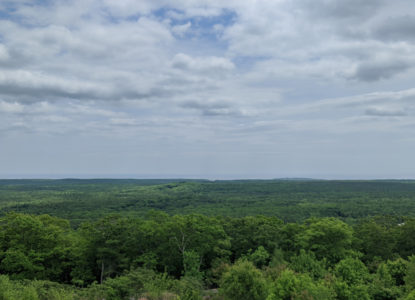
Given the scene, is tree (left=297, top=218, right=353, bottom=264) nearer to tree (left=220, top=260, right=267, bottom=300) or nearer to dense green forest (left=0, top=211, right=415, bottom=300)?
dense green forest (left=0, top=211, right=415, bottom=300)

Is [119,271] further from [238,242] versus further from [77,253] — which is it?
[238,242]

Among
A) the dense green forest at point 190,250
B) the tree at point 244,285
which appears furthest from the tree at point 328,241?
the tree at point 244,285

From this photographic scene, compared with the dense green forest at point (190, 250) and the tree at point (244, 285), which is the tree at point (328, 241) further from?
the tree at point (244, 285)

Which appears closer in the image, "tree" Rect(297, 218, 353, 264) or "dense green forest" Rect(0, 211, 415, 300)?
"dense green forest" Rect(0, 211, 415, 300)

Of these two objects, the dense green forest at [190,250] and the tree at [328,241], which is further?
the tree at [328,241]

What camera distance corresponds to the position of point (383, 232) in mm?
38750

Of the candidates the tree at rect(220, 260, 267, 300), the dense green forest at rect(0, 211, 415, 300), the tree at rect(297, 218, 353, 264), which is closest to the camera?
the tree at rect(220, 260, 267, 300)

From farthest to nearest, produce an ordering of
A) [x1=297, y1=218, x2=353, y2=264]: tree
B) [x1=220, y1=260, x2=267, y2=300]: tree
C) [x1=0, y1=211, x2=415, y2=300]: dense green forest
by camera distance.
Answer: [x1=297, y1=218, x2=353, y2=264]: tree < [x1=0, y1=211, x2=415, y2=300]: dense green forest < [x1=220, y1=260, x2=267, y2=300]: tree

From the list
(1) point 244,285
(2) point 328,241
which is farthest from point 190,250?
(2) point 328,241

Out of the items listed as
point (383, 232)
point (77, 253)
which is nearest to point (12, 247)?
point (77, 253)

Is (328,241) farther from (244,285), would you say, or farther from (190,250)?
(244,285)

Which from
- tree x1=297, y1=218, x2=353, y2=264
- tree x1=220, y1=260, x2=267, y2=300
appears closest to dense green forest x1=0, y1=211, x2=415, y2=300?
tree x1=297, y1=218, x2=353, y2=264

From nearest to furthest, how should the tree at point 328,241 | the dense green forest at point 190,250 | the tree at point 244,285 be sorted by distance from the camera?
1. the tree at point 244,285
2. the dense green forest at point 190,250
3. the tree at point 328,241

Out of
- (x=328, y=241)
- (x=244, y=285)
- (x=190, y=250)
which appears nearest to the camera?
(x=244, y=285)
